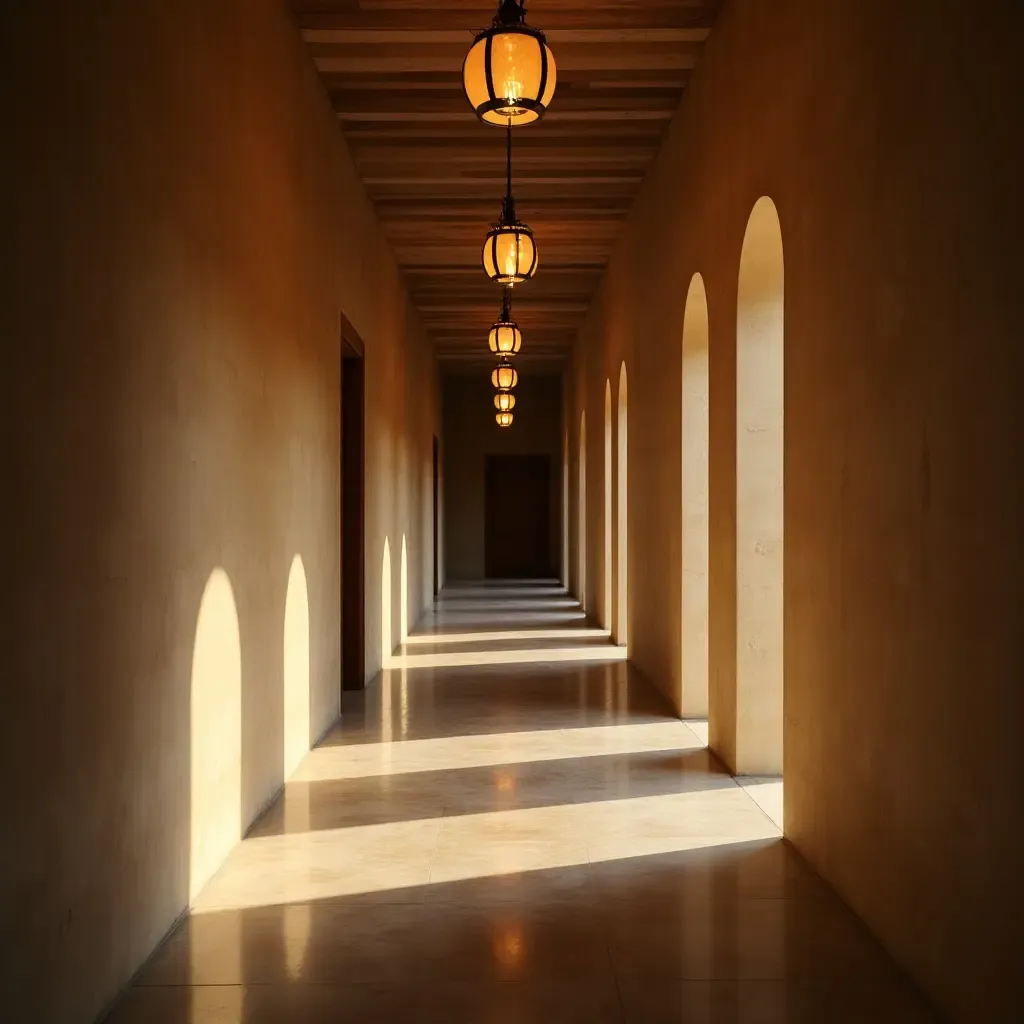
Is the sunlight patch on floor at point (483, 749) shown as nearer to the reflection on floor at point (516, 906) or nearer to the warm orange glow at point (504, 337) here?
the reflection on floor at point (516, 906)

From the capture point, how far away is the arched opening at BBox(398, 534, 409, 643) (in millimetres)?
12086

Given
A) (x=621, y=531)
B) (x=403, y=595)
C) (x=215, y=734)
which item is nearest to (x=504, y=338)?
(x=621, y=531)

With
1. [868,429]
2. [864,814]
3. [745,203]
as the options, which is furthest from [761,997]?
[745,203]

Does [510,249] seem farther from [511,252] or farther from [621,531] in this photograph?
[621,531]

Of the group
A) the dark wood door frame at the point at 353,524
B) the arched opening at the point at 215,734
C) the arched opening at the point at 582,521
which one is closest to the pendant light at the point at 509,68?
the arched opening at the point at 215,734

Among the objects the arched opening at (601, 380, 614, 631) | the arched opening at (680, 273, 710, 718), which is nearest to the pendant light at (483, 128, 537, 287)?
the arched opening at (680, 273, 710, 718)

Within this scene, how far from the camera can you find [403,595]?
12484mm

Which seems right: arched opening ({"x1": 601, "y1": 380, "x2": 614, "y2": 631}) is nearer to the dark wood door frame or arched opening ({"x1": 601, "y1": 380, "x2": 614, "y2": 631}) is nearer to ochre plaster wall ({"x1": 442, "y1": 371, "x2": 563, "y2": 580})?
the dark wood door frame

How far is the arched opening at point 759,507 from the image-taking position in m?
5.91

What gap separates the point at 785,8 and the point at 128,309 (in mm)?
3186

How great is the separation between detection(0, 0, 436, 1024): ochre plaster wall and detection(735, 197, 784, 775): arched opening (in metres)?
2.40

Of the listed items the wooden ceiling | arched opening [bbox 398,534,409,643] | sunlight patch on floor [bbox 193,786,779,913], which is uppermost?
the wooden ceiling

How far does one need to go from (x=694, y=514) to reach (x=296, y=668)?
2.89m

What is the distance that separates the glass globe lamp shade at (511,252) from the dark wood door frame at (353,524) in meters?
1.78
